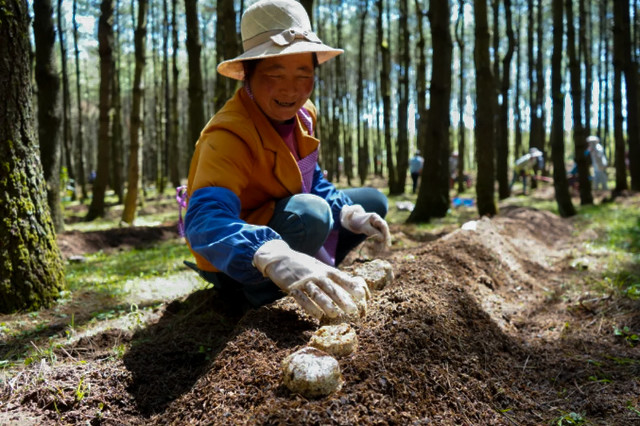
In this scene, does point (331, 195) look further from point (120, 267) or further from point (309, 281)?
point (120, 267)

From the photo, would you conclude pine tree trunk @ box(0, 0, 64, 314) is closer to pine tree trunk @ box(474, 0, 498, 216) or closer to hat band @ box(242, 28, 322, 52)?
hat band @ box(242, 28, 322, 52)

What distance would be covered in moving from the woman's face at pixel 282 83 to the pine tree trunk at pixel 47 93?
17.6 feet

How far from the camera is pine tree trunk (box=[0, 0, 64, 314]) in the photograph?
132 inches

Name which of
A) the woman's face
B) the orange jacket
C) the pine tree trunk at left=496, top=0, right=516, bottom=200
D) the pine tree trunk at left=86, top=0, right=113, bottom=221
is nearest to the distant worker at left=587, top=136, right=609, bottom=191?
the pine tree trunk at left=496, top=0, right=516, bottom=200

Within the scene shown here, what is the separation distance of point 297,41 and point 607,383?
221 cm

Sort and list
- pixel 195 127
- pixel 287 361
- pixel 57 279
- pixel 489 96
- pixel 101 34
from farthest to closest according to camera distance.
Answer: pixel 101 34, pixel 195 127, pixel 489 96, pixel 57 279, pixel 287 361

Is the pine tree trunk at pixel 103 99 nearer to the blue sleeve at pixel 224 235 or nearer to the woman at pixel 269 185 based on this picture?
the woman at pixel 269 185

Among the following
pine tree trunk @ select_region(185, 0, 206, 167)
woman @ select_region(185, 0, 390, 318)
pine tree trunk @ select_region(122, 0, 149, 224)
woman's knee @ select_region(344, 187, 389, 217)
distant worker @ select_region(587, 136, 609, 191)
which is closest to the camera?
woman @ select_region(185, 0, 390, 318)

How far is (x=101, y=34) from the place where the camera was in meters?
9.45

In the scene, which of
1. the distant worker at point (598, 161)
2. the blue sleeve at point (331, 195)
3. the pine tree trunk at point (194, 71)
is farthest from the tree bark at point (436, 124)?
the distant worker at point (598, 161)

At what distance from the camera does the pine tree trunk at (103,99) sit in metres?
9.49

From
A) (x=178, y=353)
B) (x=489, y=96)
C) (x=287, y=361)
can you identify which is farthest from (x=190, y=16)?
(x=287, y=361)

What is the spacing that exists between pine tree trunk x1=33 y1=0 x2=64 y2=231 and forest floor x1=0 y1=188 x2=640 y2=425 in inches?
162

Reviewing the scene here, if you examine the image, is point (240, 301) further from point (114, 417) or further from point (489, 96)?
point (489, 96)
